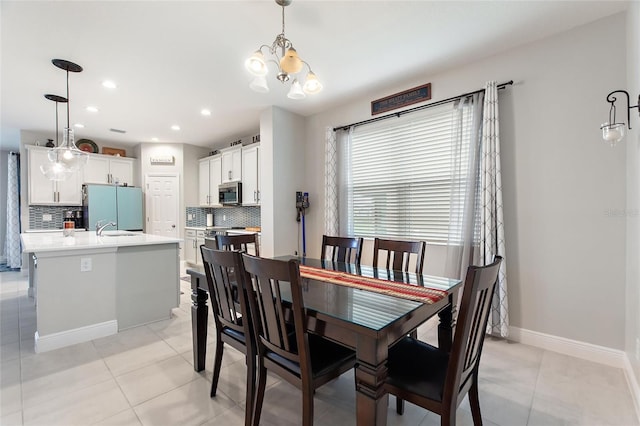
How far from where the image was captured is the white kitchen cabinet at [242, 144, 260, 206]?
4.62 m

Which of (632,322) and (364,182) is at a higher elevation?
(364,182)

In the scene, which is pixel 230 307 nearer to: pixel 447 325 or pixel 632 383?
pixel 447 325

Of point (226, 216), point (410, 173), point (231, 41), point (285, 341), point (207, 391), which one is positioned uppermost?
point (231, 41)

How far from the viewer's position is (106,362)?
224 cm

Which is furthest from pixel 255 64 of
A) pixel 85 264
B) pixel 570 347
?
pixel 570 347

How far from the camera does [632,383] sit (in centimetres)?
183

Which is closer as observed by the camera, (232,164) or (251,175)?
(251,175)

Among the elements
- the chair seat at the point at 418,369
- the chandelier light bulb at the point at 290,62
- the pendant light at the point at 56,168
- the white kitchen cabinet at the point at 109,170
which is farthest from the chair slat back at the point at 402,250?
the white kitchen cabinet at the point at 109,170

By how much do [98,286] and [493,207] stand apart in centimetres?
380

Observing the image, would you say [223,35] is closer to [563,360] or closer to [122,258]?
[122,258]

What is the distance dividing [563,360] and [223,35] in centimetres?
381

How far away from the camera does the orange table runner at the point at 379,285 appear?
147 centimetres

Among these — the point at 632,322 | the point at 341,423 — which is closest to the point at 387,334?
the point at 341,423

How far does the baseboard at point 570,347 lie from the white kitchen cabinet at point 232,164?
439 centimetres
